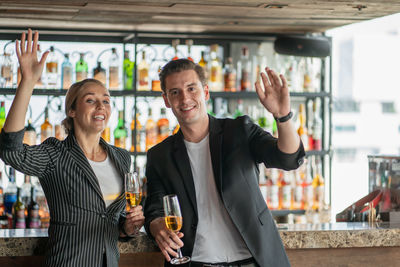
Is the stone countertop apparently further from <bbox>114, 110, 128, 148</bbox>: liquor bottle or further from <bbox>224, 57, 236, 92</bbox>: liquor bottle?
<bbox>224, 57, 236, 92</bbox>: liquor bottle

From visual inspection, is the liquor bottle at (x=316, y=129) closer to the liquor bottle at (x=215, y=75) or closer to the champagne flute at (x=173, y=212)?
the liquor bottle at (x=215, y=75)

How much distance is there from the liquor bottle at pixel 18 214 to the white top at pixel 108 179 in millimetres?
1788

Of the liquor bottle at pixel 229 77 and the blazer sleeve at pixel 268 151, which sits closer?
the blazer sleeve at pixel 268 151

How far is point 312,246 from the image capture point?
7.50 feet

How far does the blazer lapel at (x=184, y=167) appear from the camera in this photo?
192cm

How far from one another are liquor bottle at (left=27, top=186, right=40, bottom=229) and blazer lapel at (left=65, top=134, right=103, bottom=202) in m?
1.80

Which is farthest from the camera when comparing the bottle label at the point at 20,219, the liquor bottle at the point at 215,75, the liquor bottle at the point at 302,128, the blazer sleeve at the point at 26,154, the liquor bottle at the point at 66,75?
the liquor bottle at the point at 302,128

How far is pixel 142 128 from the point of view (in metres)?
4.06

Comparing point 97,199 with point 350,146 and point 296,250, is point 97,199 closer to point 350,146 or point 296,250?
point 296,250

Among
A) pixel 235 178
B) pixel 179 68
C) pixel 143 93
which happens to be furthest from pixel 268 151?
pixel 143 93

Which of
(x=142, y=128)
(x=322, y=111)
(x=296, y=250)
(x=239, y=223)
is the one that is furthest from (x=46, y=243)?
(x=322, y=111)

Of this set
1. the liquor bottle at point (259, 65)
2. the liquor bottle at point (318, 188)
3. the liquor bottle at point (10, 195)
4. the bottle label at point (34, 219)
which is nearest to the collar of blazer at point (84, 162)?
the bottle label at point (34, 219)

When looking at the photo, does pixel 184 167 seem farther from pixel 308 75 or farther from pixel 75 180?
pixel 308 75

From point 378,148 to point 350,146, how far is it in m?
0.42
